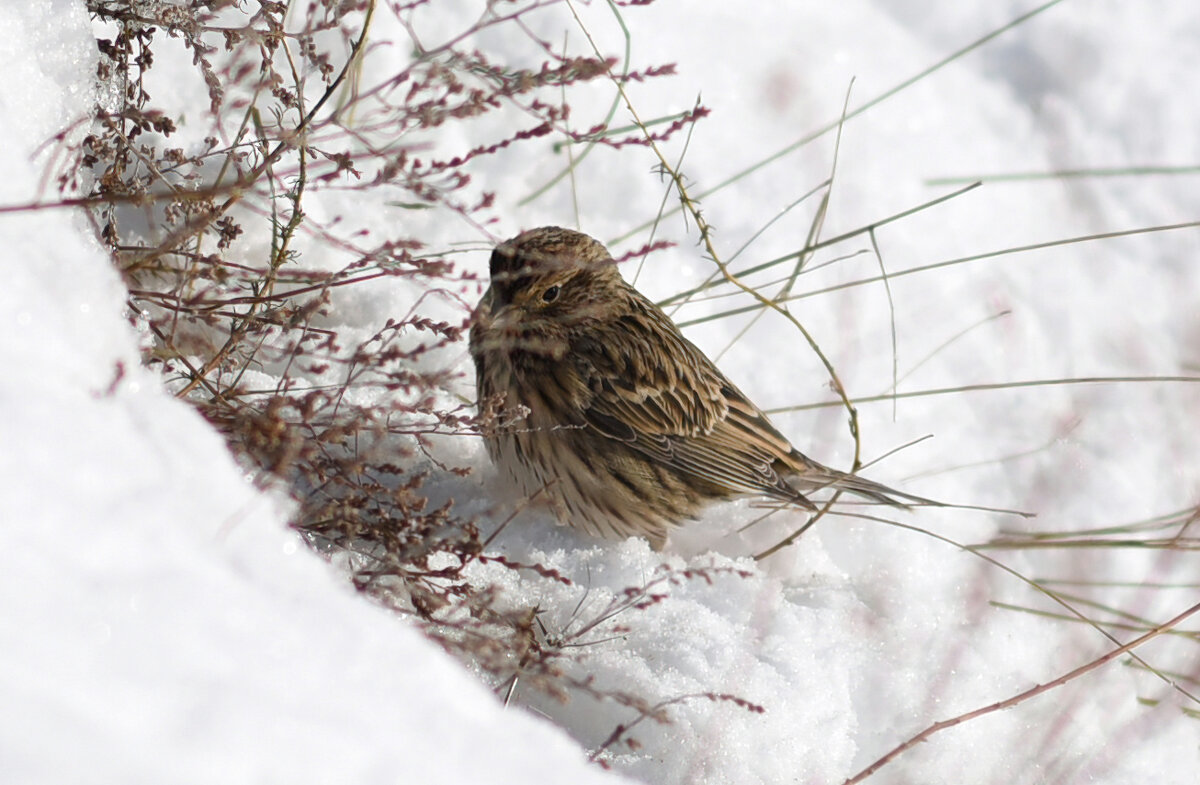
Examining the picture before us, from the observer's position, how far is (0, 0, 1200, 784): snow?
1.22 m

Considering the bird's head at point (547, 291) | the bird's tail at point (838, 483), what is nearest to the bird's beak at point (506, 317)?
the bird's head at point (547, 291)

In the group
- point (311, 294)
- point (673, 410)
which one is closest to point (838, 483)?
point (673, 410)

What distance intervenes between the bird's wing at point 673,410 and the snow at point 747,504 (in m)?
0.20

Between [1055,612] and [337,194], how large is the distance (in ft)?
8.41

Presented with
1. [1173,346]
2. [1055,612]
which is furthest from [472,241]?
[1173,346]

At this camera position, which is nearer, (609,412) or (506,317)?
(506,317)

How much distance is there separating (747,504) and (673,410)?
1.26 ft

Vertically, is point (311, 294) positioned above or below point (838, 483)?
below

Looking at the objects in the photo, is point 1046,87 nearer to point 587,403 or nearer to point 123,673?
point 587,403

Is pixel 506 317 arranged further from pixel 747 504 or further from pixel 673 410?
pixel 747 504

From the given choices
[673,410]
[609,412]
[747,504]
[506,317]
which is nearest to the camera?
[506,317]

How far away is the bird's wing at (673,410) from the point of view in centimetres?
312

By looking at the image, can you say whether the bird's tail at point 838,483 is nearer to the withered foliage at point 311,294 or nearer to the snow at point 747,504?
the snow at point 747,504

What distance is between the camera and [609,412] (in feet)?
10.2
